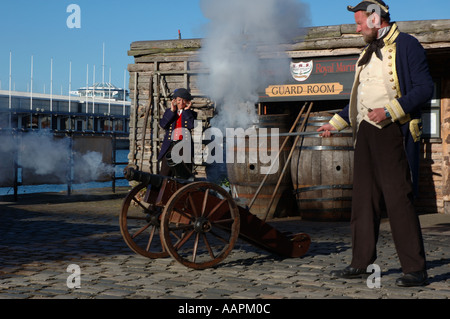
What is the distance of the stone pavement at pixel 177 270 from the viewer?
4.64 m

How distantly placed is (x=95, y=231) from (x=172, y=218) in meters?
2.67

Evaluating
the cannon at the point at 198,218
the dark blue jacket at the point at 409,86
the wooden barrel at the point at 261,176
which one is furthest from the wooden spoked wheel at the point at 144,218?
Answer: the wooden barrel at the point at 261,176

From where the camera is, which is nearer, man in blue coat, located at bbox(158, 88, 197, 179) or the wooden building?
→ man in blue coat, located at bbox(158, 88, 197, 179)

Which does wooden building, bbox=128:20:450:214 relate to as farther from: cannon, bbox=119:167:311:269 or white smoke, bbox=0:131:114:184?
cannon, bbox=119:167:311:269

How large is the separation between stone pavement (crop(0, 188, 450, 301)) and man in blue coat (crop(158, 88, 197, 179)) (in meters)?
1.08

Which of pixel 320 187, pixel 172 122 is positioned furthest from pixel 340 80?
pixel 172 122

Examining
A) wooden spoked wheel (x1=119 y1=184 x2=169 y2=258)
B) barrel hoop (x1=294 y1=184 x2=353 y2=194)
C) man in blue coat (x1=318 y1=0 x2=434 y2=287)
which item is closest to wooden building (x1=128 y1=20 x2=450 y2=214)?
barrel hoop (x1=294 y1=184 x2=353 y2=194)

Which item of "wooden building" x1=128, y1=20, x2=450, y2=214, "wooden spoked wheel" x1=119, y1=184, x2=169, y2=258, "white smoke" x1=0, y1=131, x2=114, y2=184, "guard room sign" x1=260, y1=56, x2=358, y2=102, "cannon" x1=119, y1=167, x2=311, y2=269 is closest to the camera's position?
"cannon" x1=119, y1=167, x2=311, y2=269

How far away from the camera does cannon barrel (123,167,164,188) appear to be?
5605 millimetres

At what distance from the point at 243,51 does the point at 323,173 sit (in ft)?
8.63

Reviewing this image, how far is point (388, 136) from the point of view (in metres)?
4.89

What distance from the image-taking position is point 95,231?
8.14m

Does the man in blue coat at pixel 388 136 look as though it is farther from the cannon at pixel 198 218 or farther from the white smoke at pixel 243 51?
the white smoke at pixel 243 51
